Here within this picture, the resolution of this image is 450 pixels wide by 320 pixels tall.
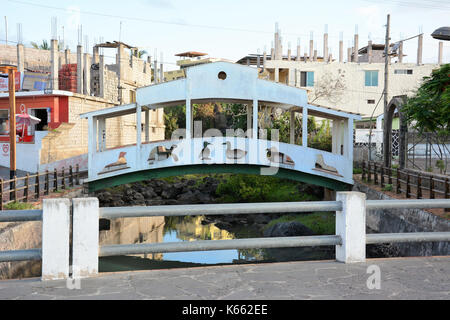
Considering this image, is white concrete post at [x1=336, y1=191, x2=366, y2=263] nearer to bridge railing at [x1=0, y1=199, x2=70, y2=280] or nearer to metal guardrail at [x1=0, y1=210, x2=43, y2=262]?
bridge railing at [x1=0, y1=199, x2=70, y2=280]

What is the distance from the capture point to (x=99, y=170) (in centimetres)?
Answer: 1823

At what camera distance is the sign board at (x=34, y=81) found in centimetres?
2644

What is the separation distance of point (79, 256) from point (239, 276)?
1.62 m

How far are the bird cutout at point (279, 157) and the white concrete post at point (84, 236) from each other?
12829 millimetres

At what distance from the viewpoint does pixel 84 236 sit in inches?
183

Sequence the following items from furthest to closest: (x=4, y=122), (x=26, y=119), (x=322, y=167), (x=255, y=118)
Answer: (x=4, y=122)
(x=26, y=119)
(x=322, y=167)
(x=255, y=118)

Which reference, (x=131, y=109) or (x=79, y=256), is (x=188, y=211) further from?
(x=131, y=109)

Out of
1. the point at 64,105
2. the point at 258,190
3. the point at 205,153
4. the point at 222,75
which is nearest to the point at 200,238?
the point at 205,153

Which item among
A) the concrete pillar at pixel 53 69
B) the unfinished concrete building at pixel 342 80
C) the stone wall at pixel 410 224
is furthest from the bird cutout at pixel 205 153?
the unfinished concrete building at pixel 342 80

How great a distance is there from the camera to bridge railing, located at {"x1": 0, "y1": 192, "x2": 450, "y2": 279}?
15.1 feet

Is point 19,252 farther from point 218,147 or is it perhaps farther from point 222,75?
point 222,75

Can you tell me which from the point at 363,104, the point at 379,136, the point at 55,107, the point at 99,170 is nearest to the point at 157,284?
the point at 99,170

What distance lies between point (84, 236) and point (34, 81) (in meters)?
24.4

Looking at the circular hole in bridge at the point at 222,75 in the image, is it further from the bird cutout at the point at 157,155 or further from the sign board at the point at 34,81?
the sign board at the point at 34,81
